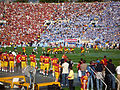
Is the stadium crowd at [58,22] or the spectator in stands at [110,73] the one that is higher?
the stadium crowd at [58,22]

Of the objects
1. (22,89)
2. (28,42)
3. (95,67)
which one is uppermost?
(28,42)

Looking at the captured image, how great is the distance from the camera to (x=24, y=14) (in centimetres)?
5319

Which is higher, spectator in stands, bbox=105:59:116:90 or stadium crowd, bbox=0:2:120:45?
stadium crowd, bbox=0:2:120:45

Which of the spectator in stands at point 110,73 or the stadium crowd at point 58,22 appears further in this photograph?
the stadium crowd at point 58,22

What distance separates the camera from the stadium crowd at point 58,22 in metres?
46.9

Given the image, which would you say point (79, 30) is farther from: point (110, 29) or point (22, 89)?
point (22, 89)

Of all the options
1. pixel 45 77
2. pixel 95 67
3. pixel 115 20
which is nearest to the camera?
pixel 95 67

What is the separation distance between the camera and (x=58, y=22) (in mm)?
51656

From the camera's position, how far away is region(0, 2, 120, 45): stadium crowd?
1847 inches

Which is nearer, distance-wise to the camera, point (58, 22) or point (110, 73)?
point (110, 73)

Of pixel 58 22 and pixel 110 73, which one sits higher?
pixel 58 22

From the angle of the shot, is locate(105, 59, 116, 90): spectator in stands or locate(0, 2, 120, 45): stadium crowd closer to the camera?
locate(105, 59, 116, 90): spectator in stands

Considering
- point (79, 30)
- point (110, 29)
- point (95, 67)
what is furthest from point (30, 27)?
point (95, 67)

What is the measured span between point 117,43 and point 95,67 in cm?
3192
